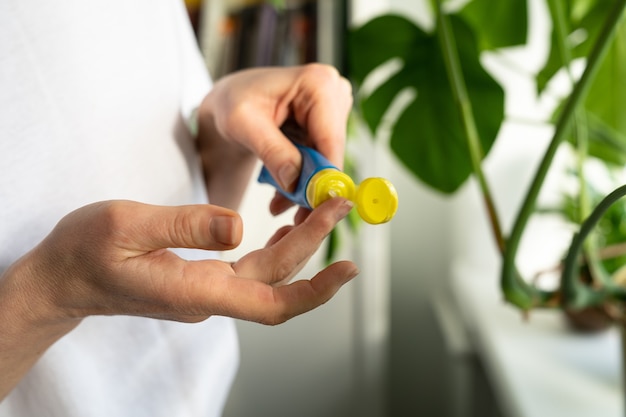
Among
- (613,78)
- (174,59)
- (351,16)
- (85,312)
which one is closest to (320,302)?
(85,312)

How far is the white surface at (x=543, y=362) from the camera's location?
0.68 metres

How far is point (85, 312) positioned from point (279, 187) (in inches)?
4.8

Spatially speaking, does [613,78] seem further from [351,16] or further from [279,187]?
[351,16]

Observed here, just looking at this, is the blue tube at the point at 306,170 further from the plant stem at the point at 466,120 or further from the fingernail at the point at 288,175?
the plant stem at the point at 466,120

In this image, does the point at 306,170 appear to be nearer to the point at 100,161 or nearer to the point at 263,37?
the point at 100,161

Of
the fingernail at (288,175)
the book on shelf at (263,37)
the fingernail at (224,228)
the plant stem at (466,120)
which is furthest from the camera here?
the book on shelf at (263,37)

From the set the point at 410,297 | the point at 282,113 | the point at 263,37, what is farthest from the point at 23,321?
the point at 410,297

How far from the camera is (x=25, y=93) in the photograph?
0.24 metres

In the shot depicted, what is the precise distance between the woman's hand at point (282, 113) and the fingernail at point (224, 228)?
0.34ft

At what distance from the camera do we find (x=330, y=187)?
0.25 metres

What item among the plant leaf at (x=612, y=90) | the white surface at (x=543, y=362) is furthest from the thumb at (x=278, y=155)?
the white surface at (x=543, y=362)

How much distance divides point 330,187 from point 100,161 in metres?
0.11

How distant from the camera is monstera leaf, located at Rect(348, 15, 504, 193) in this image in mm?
500

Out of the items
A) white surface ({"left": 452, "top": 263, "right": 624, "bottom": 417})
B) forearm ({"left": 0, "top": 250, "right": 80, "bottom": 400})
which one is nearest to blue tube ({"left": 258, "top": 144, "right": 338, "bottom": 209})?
forearm ({"left": 0, "top": 250, "right": 80, "bottom": 400})
